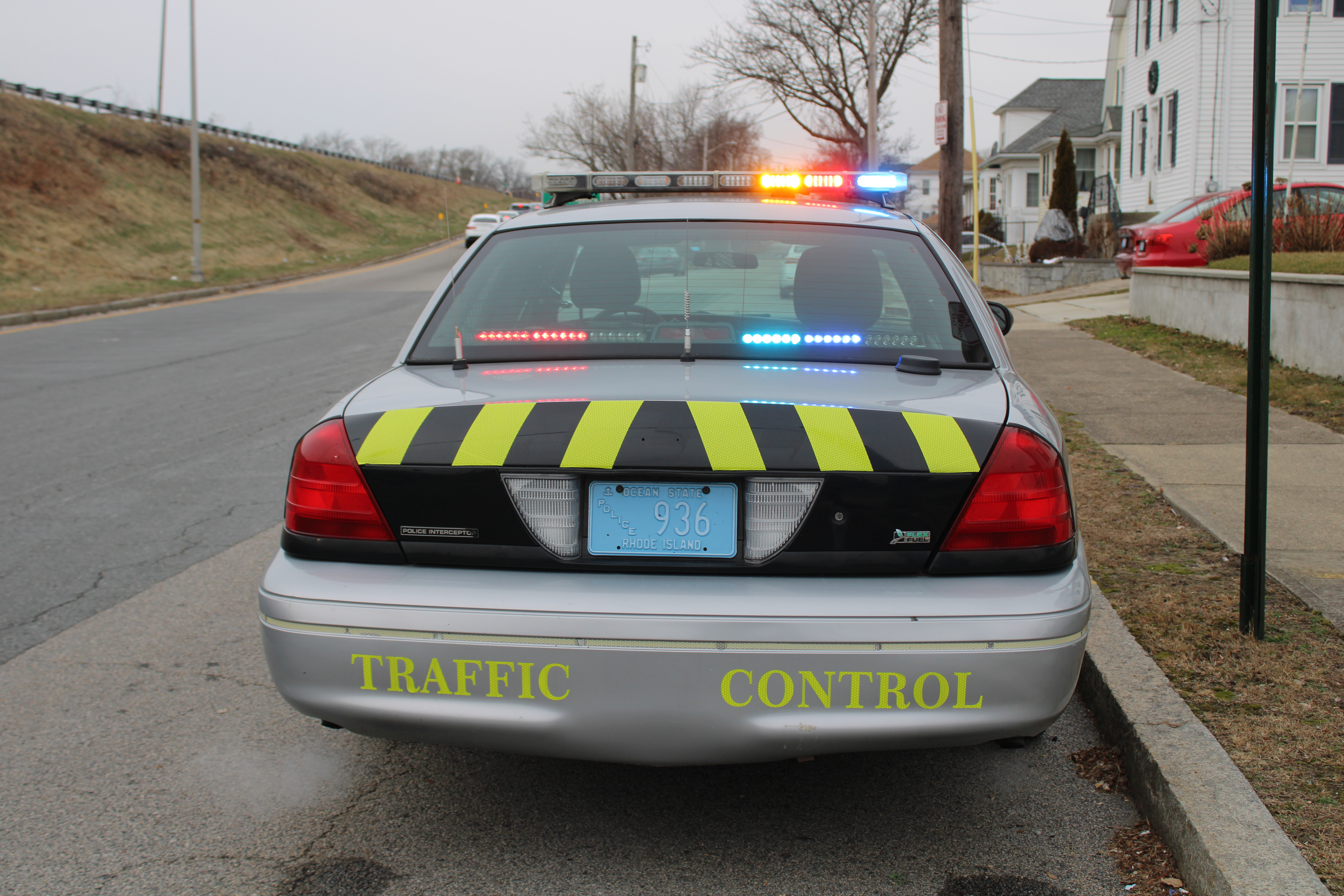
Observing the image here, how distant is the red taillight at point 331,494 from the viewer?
8.32 ft

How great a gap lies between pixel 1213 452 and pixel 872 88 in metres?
23.3

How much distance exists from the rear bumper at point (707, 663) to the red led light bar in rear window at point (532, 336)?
824mm

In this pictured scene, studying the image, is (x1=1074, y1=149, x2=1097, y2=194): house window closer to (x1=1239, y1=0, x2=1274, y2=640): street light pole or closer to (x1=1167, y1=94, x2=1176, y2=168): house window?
(x1=1167, y1=94, x2=1176, y2=168): house window

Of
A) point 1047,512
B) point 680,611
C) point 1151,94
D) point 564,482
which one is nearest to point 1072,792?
point 1047,512

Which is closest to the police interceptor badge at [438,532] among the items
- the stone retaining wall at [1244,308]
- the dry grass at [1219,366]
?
the dry grass at [1219,366]

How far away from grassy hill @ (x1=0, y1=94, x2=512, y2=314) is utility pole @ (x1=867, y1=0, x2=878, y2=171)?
10.4 metres

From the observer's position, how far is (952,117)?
15.0 meters

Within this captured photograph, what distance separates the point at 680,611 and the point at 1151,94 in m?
28.8

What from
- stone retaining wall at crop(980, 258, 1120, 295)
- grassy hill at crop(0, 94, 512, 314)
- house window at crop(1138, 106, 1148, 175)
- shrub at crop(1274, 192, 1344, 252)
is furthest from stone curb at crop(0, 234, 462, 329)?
house window at crop(1138, 106, 1148, 175)

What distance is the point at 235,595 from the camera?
470 centimetres

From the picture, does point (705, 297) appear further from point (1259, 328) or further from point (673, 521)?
point (1259, 328)

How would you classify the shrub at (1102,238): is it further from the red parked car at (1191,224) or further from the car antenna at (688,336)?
the car antenna at (688,336)

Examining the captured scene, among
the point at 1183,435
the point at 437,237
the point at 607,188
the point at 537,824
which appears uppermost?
the point at 437,237

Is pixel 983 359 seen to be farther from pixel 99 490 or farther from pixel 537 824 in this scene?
pixel 99 490
